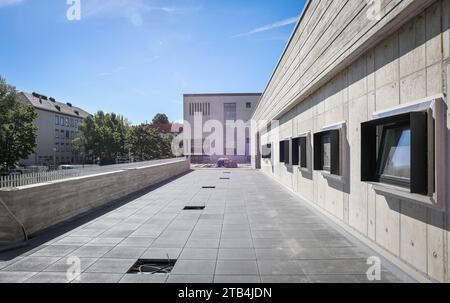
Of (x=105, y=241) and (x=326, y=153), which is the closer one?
(x=105, y=241)

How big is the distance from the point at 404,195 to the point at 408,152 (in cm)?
76

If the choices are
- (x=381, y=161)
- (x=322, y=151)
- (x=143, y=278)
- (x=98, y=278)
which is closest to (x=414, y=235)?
(x=381, y=161)

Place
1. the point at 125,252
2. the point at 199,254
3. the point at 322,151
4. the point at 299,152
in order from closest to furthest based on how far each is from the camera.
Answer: the point at 199,254 → the point at 125,252 → the point at 322,151 → the point at 299,152

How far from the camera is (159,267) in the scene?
18.4 feet

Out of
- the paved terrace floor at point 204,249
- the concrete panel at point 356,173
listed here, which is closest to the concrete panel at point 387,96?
the concrete panel at point 356,173

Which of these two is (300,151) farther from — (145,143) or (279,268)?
(145,143)

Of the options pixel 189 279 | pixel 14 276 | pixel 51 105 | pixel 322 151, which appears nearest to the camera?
pixel 189 279

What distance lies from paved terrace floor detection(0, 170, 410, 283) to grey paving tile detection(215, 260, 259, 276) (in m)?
0.02

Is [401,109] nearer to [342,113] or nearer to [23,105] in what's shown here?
[342,113]

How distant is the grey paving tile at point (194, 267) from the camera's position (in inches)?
207

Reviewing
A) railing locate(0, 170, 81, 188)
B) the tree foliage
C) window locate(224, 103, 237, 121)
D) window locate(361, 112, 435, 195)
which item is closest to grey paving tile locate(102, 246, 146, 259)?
railing locate(0, 170, 81, 188)

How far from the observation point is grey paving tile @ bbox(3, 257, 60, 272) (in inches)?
215

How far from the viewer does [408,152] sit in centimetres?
506

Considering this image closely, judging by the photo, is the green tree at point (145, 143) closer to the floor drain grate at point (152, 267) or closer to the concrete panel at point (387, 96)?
the floor drain grate at point (152, 267)
